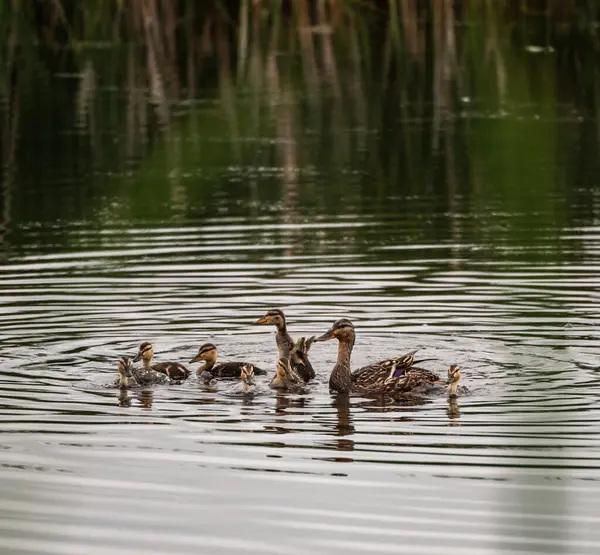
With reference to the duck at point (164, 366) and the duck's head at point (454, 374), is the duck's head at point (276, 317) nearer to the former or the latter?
the duck at point (164, 366)

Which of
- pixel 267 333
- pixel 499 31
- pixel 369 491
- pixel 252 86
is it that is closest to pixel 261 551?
pixel 369 491

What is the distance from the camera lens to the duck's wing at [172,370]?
995 cm

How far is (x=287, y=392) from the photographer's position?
970 centimetres

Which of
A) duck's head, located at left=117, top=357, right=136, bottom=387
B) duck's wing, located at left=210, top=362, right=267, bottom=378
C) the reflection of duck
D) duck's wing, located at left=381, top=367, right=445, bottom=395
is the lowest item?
the reflection of duck

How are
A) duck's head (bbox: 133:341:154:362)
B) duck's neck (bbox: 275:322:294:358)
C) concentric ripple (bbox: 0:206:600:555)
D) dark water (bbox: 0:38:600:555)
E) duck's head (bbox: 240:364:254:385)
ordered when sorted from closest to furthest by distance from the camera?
dark water (bbox: 0:38:600:555)
concentric ripple (bbox: 0:206:600:555)
duck's head (bbox: 240:364:254:385)
duck's head (bbox: 133:341:154:362)
duck's neck (bbox: 275:322:294:358)

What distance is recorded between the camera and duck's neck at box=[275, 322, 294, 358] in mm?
10469

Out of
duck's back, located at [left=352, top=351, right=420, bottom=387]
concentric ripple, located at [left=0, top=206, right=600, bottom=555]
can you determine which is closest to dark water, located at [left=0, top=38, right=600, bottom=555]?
concentric ripple, located at [left=0, top=206, right=600, bottom=555]

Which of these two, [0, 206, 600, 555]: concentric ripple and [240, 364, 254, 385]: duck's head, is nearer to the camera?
[0, 206, 600, 555]: concentric ripple

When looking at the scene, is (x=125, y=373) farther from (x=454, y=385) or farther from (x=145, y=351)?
(x=454, y=385)

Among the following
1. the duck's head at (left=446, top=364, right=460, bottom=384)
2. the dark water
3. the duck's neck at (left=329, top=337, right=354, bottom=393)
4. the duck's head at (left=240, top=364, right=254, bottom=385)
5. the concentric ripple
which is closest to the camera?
the dark water

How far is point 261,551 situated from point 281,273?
7193 mm

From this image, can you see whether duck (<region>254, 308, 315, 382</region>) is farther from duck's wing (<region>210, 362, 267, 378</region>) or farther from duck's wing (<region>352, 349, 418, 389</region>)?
duck's wing (<region>352, 349, 418, 389</region>)

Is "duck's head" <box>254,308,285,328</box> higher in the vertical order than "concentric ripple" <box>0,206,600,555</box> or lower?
higher

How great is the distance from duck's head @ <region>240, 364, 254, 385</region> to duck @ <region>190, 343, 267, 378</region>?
122 mm
